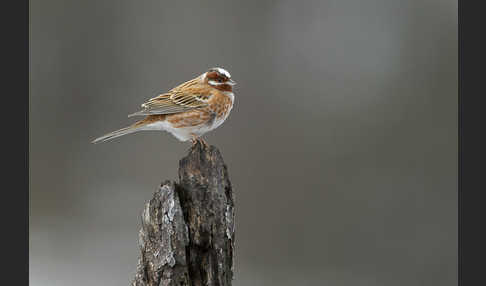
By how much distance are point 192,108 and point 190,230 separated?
113 centimetres

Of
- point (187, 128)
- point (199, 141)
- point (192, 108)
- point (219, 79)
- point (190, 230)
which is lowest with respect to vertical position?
point (190, 230)

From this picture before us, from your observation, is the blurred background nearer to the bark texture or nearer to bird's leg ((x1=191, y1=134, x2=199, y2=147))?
bird's leg ((x1=191, y1=134, x2=199, y2=147))

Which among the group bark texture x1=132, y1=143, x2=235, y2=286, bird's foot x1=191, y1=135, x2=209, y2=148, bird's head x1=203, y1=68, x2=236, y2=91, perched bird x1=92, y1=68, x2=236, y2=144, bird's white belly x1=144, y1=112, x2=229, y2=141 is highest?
bird's head x1=203, y1=68, x2=236, y2=91

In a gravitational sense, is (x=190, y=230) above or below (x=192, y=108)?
below

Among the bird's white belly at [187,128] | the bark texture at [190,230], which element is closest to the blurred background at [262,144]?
the bird's white belly at [187,128]

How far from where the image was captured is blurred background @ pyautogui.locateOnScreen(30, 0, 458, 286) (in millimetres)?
6629

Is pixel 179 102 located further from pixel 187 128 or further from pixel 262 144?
pixel 262 144

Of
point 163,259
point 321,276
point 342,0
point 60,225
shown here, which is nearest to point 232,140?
point 321,276

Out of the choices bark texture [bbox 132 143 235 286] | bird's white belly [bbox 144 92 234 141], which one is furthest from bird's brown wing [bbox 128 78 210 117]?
bark texture [bbox 132 143 235 286]

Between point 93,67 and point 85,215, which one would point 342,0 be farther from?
point 85,215

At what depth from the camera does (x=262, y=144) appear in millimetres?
6836

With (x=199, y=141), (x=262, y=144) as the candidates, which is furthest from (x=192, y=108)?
(x=262, y=144)

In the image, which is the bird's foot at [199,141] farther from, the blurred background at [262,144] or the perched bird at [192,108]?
the blurred background at [262,144]

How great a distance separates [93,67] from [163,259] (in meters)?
4.72
